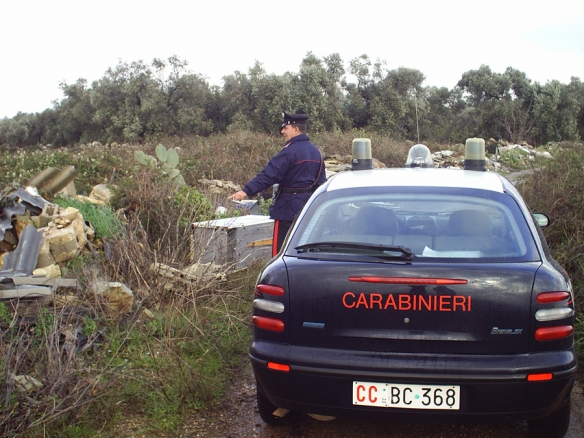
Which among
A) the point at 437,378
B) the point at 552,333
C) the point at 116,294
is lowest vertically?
the point at 116,294

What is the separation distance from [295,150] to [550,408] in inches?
149

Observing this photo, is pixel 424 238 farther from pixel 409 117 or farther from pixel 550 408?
pixel 409 117

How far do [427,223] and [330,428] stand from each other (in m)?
1.37

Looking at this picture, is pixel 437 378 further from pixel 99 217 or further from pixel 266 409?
pixel 99 217

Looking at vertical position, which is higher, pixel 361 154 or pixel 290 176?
pixel 361 154

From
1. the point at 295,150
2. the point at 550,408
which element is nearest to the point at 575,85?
the point at 295,150

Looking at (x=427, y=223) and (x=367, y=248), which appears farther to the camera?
(x=427, y=223)

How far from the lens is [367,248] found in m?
3.23

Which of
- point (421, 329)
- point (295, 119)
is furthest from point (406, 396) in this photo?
point (295, 119)

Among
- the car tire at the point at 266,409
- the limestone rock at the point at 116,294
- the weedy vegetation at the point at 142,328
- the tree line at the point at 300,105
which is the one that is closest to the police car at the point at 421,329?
the car tire at the point at 266,409

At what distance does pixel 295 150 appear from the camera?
6219 millimetres

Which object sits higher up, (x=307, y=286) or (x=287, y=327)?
(x=307, y=286)

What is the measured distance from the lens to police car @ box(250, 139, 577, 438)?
2.93 metres

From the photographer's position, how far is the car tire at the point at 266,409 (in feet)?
11.8
